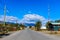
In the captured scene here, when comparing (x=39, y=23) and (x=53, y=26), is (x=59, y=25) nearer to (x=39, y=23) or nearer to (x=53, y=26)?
(x=53, y=26)

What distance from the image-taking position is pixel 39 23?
132 metres

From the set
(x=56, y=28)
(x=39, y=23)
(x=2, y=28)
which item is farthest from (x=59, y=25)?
(x=2, y=28)

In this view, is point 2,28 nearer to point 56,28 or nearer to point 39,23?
point 56,28

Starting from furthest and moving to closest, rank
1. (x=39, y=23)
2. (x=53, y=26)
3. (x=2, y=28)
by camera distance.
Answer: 1. (x=39, y=23)
2. (x=53, y=26)
3. (x=2, y=28)

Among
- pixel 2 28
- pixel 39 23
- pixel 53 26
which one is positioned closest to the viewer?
pixel 2 28

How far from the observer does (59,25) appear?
104 meters

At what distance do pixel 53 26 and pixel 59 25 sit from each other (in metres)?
3.83

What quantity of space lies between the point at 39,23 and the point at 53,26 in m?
29.6

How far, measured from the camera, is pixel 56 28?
340ft

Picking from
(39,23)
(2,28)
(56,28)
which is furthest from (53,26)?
(2,28)

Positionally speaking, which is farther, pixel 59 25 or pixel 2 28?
pixel 59 25

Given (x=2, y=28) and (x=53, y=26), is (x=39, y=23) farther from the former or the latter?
(x=2, y=28)

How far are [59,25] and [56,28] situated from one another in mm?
2612

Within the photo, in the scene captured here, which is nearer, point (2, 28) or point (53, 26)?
point (2, 28)
